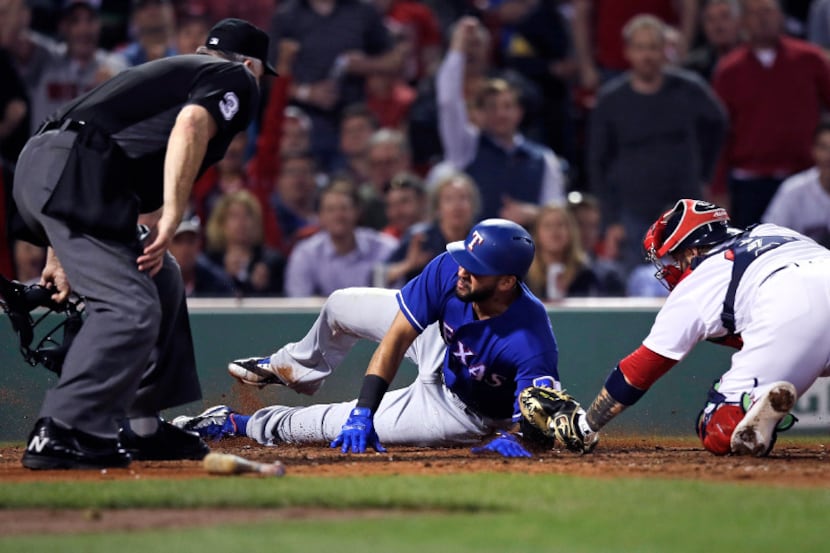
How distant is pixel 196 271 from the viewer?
11414mm

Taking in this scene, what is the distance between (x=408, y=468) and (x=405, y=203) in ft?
18.2

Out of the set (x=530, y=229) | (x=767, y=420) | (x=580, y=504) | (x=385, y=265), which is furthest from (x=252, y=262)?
(x=580, y=504)

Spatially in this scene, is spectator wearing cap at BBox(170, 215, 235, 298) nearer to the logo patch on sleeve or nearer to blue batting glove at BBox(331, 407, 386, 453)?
blue batting glove at BBox(331, 407, 386, 453)

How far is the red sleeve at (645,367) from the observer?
7.25 metres

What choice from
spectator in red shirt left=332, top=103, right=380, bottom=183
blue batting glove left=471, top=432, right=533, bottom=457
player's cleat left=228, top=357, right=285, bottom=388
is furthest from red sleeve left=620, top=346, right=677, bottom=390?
spectator in red shirt left=332, top=103, right=380, bottom=183

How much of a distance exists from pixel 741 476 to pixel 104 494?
2.89m

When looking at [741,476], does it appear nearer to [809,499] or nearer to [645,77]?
[809,499]

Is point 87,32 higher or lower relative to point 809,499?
higher

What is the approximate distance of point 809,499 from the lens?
5812 mm

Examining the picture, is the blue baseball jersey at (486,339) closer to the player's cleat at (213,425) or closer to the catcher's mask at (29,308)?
the player's cleat at (213,425)

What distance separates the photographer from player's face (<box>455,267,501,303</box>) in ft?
23.9

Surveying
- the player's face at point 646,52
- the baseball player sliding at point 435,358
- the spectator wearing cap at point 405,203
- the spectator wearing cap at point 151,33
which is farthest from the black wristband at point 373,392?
the spectator wearing cap at point 151,33

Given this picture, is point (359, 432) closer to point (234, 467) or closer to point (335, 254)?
point (234, 467)

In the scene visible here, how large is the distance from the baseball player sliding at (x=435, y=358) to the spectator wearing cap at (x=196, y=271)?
292 cm
